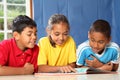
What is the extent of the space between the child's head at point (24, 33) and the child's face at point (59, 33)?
14 centimetres

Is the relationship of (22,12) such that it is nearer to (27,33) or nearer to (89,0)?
(89,0)

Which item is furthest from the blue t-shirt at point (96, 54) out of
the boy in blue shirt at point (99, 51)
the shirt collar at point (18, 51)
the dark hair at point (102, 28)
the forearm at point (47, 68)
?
the shirt collar at point (18, 51)

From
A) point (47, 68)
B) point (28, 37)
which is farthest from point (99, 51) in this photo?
point (28, 37)

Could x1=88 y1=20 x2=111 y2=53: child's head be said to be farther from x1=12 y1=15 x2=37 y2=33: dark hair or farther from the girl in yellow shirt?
x1=12 y1=15 x2=37 y2=33: dark hair

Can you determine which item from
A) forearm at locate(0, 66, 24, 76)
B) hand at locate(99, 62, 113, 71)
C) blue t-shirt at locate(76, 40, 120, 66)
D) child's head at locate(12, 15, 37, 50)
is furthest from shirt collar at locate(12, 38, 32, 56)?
hand at locate(99, 62, 113, 71)

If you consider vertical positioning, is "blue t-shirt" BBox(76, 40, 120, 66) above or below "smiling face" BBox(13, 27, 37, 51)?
below

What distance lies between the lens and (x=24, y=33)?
1.35 m

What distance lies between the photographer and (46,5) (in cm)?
251

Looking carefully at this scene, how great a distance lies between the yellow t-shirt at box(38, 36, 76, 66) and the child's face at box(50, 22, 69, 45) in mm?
58

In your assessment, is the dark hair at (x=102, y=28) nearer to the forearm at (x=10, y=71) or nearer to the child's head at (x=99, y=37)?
the child's head at (x=99, y=37)

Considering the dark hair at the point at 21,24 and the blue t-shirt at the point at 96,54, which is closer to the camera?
the dark hair at the point at 21,24

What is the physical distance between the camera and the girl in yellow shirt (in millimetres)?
1433

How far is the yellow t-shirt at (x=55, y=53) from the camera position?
1445 mm

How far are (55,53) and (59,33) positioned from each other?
0.46ft
